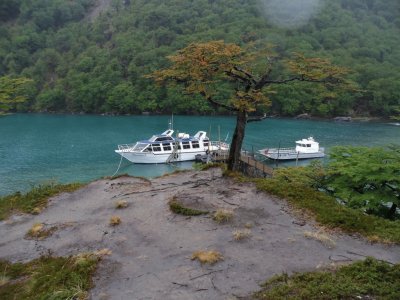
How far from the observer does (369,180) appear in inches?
512

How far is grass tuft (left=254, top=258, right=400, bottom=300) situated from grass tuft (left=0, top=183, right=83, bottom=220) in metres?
9.68

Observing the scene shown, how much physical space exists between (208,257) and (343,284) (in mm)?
2906

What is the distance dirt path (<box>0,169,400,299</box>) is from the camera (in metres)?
7.86

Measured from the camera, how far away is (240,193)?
1280 centimetres

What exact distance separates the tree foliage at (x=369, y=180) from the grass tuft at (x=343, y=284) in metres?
5.62

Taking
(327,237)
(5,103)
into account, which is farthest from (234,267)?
(5,103)

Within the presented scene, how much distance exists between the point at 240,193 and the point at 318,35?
4158 inches

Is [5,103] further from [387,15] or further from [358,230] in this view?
[387,15]

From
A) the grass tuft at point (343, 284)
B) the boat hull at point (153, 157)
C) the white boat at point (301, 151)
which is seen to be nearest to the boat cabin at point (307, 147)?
the white boat at point (301, 151)

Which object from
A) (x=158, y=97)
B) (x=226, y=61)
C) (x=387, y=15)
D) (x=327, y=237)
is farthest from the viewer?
(x=387, y=15)

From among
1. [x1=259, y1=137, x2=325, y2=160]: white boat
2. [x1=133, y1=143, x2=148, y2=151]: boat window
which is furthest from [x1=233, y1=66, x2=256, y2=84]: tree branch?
[x1=133, y1=143, x2=148, y2=151]: boat window

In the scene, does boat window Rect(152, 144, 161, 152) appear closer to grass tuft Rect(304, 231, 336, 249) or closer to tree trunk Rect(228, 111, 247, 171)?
tree trunk Rect(228, 111, 247, 171)

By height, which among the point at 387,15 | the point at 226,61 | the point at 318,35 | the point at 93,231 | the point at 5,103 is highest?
the point at 387,15

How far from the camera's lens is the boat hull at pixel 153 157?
45656 millimetres
